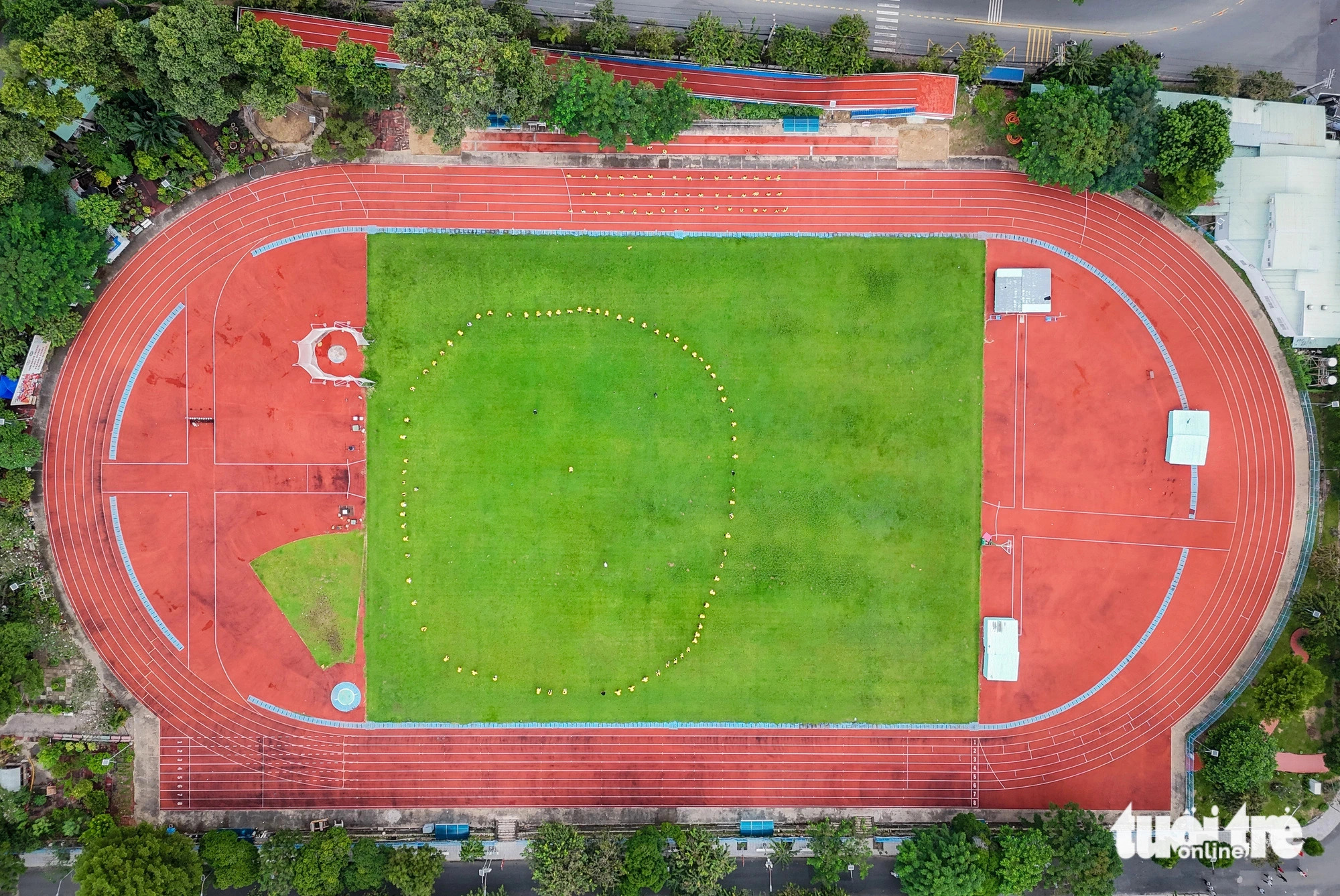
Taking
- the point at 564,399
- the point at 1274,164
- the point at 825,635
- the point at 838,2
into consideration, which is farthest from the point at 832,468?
the point at 1274,164

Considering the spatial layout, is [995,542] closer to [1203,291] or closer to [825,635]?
[825,635]

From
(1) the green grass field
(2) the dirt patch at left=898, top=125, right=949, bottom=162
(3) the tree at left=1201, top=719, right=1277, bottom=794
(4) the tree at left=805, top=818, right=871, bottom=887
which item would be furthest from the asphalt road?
(2) the dirt patch at left=898, top=125, right=949, bottom=162

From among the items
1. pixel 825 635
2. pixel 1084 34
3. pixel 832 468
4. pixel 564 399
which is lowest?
pixel 825 635

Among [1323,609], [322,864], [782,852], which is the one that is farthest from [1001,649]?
[322,864]

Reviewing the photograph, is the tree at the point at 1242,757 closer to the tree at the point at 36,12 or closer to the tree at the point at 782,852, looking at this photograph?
the tree at the point at 782,852

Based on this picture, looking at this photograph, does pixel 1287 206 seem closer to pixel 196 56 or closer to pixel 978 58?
pixel 978 58

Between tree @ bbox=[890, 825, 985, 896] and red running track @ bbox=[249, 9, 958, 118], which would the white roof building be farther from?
tree @ bbox=[890, 825, 985, 896]
